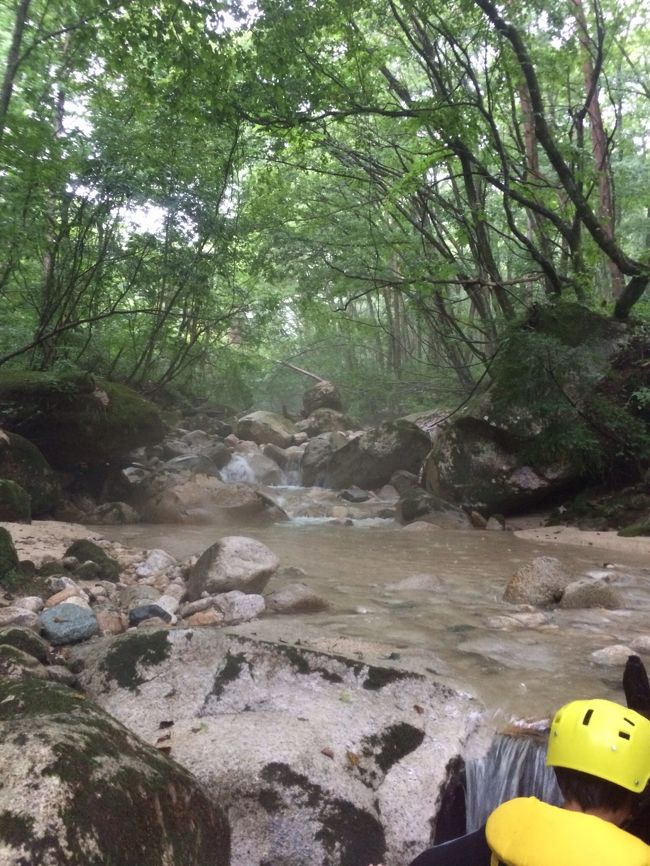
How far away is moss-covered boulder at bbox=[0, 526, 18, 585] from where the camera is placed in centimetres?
503

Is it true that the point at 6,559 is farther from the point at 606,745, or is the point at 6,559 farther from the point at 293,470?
the point at 293,470

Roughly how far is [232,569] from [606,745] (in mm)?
4200

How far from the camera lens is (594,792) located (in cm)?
168

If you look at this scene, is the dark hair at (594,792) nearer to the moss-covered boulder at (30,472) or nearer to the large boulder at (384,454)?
the moss-covered boulder at (30,472)

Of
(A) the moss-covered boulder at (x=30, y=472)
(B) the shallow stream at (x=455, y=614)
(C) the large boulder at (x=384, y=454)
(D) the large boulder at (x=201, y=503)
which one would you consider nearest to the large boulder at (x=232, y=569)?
(B) the shallow stream at (x=455, y=614)

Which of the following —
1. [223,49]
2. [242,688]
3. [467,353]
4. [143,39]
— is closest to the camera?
[242,688]

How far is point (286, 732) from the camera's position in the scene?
2.94m

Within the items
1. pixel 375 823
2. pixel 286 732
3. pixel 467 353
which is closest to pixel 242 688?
pixel 286 732

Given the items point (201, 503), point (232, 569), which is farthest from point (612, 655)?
point (201, 503)

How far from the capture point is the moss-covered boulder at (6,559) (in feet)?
16.5

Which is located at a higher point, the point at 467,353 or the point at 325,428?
the point at 467,353

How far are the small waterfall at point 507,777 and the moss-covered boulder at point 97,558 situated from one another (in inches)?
162

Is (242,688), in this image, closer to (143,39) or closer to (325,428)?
(143,39)

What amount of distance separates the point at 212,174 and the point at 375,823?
1197cm
